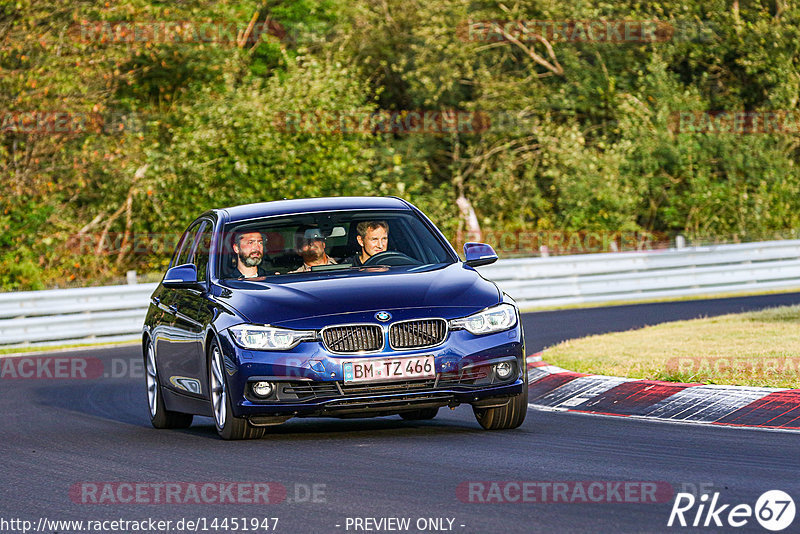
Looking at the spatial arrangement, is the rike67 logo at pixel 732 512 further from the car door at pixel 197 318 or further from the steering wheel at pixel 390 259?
the car door at pixel 197 318

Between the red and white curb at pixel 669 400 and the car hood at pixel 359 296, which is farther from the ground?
the car hood at pixel 359 296

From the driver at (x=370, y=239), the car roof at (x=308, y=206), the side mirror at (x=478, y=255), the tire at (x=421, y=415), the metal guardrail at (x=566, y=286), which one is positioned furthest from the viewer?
the metal guardrail at (x=566, y=286)

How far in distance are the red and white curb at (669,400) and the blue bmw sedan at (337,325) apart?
1335 millimetres

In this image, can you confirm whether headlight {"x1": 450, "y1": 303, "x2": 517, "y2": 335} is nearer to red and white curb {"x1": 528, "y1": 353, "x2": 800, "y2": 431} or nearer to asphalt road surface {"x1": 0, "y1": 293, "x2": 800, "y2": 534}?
asphalt road surface {"x1": 0, "y1": 293, "x2": 800, "y2": 534}

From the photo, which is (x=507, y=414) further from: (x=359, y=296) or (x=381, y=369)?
(x=359, y=296)

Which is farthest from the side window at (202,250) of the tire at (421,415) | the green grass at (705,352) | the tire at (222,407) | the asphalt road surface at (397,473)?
the green grass at (705,352)

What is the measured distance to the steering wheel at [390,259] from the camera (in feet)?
33.1

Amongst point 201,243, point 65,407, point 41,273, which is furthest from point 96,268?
point 201,243

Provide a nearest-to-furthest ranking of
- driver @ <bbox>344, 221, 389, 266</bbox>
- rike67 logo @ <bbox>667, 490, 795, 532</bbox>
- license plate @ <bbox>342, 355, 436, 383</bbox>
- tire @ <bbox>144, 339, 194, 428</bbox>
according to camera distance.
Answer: rike67 logo @ <bbox>667, 490, 795, 532</bbox> < license plate @ <bbox>342, 355, 436, 383</bbox> < driver @ <bbox>344, 221, 389, 266</bbox> < tire @ <bbox>144, 339, 194, 428</bbox>

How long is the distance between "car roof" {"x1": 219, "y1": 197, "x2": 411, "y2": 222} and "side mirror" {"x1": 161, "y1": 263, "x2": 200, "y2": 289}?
56cm

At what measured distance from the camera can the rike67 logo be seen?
5.96m

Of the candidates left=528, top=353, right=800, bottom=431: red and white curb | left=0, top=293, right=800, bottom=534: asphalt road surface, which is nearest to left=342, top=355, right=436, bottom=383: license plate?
left=0, top=293, right=800, bottom=534: asphalt road surface

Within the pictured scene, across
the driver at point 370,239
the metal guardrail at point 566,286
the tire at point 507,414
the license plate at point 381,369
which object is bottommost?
the metal guardrail at point 566,286

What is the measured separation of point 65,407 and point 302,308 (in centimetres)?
517
